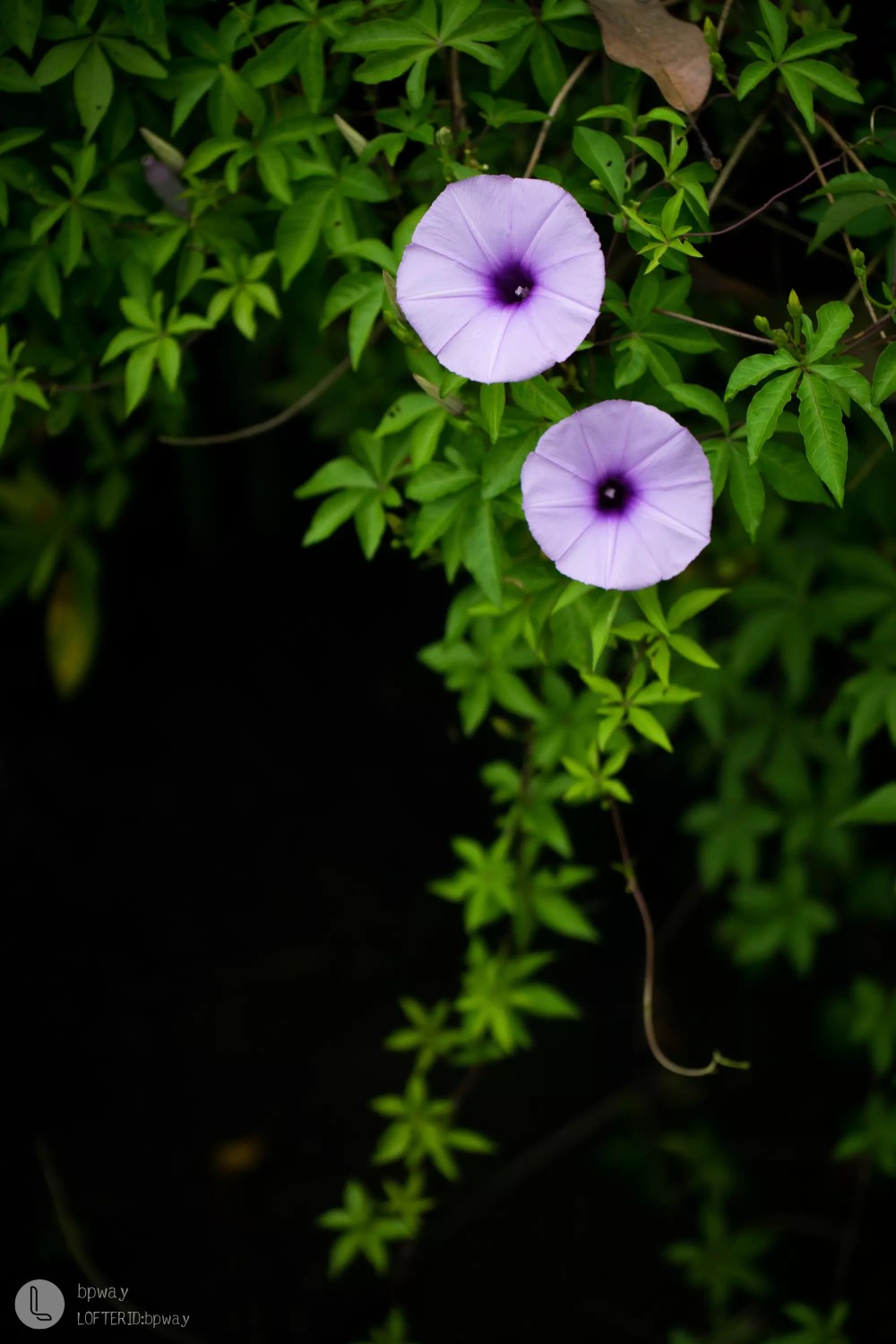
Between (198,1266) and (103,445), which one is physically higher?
(103,445)

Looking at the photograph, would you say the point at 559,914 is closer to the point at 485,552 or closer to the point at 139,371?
the point at 485,552

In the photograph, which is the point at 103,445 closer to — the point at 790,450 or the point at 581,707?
the point at 581,707

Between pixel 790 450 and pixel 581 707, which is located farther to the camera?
pixel 581 707

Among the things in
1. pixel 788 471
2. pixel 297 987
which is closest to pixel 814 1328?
pixel 297 987

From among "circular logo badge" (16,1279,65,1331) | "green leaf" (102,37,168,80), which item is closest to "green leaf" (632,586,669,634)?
"green leaf" (102,37,168,80)

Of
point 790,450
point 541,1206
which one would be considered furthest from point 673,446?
point 541,1206

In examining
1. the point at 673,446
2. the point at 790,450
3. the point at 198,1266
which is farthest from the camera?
the point at 198,1266

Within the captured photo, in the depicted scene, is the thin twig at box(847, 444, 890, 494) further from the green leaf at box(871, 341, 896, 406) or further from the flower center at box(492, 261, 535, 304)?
the flower center at box(492, 261, 535, 304)

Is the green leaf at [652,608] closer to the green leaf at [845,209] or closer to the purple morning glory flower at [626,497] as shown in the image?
the purple morning glory flower at [626,497]
